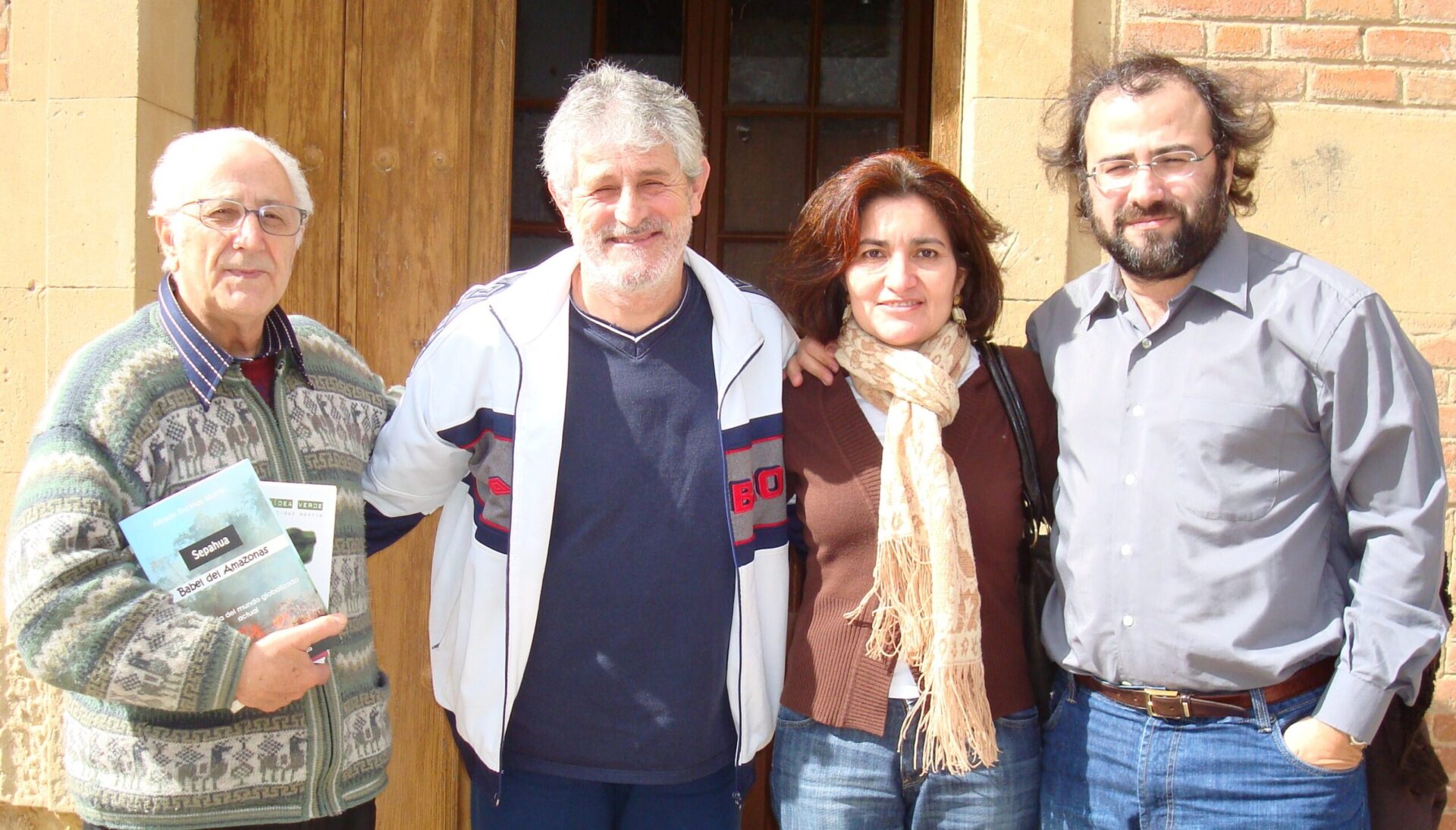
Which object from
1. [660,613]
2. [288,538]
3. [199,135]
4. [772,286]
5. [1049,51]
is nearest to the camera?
[288,538]

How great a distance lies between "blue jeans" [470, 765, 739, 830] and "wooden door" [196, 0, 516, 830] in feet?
3.78

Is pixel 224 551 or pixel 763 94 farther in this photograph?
pixel 763 94

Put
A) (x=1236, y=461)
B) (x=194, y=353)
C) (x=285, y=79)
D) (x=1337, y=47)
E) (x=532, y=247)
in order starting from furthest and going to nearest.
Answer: (x=532, y=247) < (x=285, y=79) < (x=1337, y=47) < (x=1236, y=461) < (x=194, y=353)

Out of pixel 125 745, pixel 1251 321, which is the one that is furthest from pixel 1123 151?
pixel 125 745

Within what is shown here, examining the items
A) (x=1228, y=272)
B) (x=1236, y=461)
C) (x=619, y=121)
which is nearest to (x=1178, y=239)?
(x=1228, y=272)

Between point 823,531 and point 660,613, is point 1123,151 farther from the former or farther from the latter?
point 660,613

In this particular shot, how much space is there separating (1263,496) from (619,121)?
150 centimetres

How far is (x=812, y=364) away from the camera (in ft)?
8.08

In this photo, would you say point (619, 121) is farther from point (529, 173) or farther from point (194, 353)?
point (529, 173)

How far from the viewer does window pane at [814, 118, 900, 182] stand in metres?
4.18

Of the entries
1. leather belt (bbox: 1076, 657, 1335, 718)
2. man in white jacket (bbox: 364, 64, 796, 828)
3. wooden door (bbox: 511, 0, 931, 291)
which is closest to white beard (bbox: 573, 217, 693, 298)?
man in white jacket (bbox: 364, 64, 796, 828)

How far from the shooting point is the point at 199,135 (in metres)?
2.13

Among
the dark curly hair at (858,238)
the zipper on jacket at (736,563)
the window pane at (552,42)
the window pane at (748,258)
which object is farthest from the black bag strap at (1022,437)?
the window pane at (552,42)

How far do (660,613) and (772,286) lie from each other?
85cm
